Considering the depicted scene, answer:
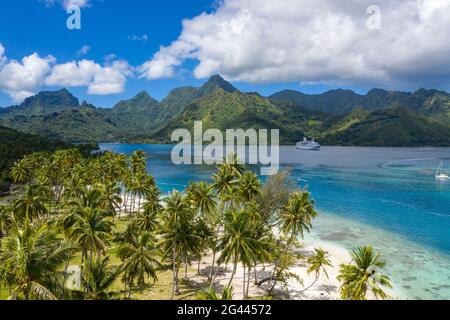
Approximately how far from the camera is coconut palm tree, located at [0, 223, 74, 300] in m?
26.2

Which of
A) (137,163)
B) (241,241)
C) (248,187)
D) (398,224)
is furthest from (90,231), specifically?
(398,224)

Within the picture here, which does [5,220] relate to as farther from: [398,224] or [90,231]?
[398,224]

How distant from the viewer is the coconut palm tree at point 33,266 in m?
26.2

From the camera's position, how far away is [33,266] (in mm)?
26906

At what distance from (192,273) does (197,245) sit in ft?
46.2

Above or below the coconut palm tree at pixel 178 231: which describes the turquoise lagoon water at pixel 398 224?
below

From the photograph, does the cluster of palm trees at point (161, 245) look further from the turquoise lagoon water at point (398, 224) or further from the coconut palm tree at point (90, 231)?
the turquoise lagoon water at point (398, 224)

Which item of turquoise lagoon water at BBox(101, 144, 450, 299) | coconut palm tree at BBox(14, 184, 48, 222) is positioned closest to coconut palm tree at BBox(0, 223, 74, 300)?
coconut palm tree at BBox(14, 184, 48, 222)

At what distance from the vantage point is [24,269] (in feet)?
85.3

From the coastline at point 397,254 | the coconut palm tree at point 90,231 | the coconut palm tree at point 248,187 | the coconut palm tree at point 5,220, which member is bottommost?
the coastline at point 397,254

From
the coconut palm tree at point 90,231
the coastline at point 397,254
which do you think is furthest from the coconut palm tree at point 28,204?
the coastline at point 397,254

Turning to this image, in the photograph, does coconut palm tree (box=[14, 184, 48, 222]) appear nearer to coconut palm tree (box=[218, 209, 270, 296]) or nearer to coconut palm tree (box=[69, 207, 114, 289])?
coconut palm tree (box=[69, 207, 114, 289])

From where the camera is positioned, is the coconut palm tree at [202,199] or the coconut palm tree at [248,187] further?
the coconut palm tree at [248,187]
